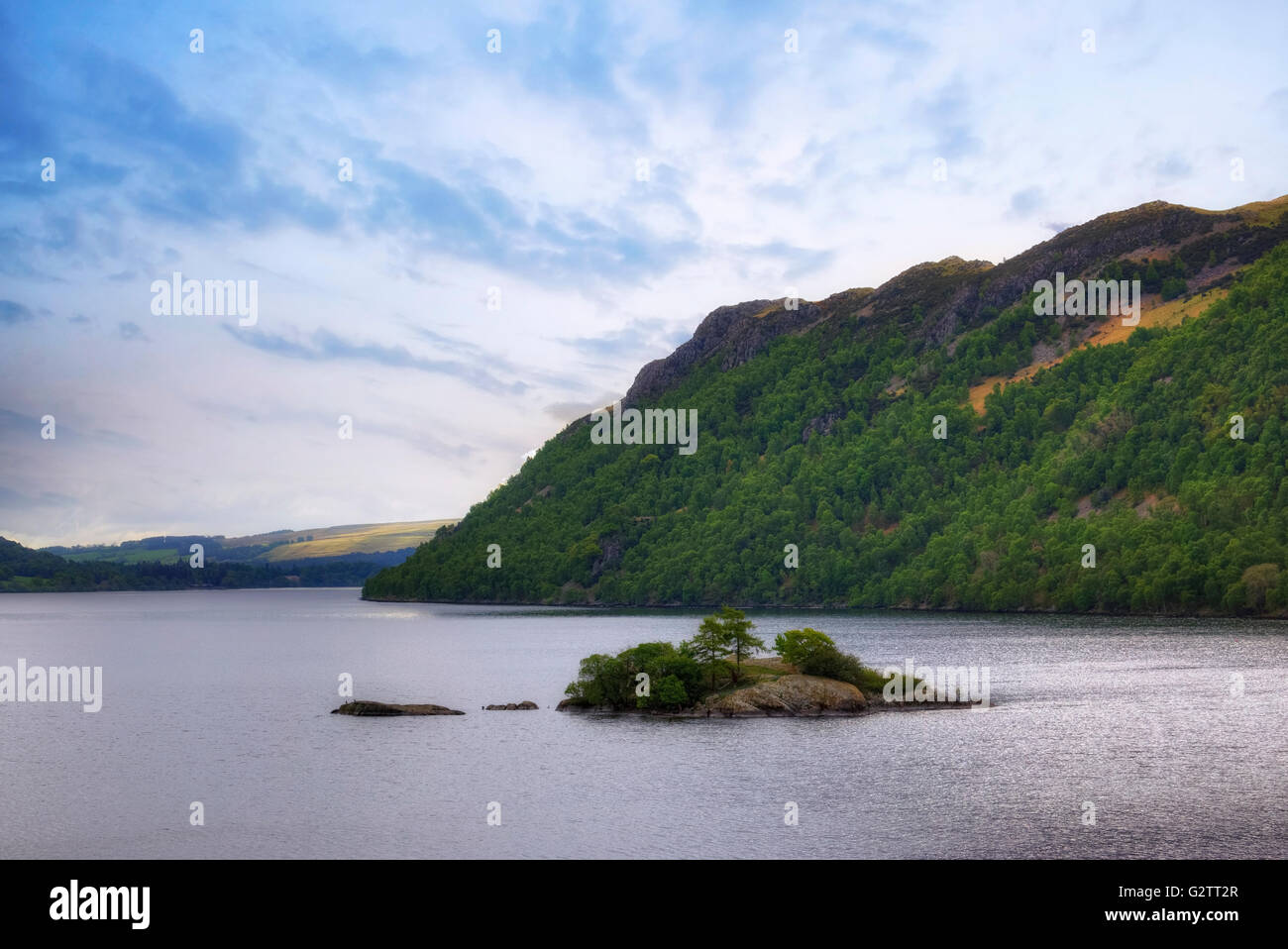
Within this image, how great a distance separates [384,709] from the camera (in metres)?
116

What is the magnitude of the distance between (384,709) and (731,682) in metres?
34.6

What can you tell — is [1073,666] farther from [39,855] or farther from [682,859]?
[39,855]

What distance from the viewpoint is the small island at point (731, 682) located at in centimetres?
10769

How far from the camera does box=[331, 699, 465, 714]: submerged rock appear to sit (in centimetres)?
11388

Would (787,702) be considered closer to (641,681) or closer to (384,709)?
(641,681)

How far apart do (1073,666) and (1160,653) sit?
18035 mm

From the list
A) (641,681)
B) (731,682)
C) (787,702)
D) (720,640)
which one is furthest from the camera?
(731,682)

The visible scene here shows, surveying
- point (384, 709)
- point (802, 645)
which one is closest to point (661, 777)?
point (802, 645)

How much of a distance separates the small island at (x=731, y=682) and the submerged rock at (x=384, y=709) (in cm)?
1209

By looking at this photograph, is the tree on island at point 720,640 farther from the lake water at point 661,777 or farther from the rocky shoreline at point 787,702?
the lake water at point 661,777

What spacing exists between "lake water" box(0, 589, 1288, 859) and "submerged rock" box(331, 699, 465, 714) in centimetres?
239

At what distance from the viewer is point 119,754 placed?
317 ft
